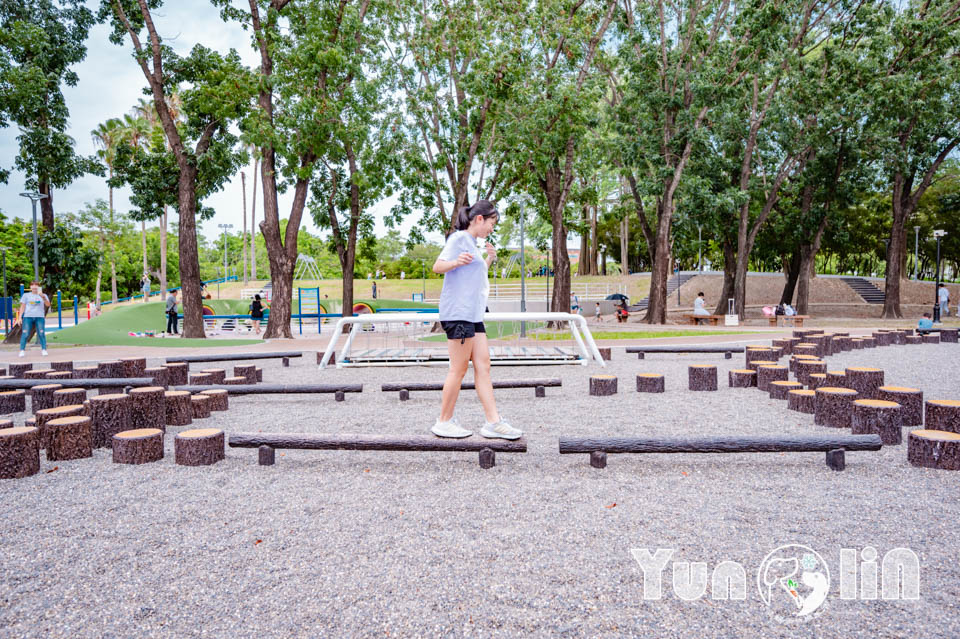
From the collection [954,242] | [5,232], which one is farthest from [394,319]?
[5,232]

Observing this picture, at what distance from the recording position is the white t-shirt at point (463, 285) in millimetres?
4125

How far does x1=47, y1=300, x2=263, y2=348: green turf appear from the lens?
15.2 m

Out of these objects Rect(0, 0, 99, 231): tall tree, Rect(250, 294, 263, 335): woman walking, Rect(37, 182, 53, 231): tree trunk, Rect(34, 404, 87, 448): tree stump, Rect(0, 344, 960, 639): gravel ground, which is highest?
Rect(0, 0, 99, 231): tall tree

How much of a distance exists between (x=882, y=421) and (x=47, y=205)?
21.2 metres

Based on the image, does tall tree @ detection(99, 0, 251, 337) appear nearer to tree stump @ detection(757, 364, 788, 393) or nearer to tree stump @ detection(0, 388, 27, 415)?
tree stump @ detection(0, 388, 27, 415)

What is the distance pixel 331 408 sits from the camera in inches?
247

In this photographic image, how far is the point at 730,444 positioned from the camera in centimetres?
375

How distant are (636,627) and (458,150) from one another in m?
17.7

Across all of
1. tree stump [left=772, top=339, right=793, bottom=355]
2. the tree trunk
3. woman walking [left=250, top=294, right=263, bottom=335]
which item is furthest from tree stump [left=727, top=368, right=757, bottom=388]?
the tree trunk

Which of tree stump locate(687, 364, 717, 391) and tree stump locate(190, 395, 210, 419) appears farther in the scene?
tree stump locate(687, 364, 717, 391)

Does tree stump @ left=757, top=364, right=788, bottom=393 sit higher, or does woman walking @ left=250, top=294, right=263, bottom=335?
woman walking @ left=250, top=294, right=263, bottom=335

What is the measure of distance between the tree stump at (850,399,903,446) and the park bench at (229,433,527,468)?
2.70 m

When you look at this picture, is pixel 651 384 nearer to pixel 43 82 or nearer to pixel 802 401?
pixel 802 401

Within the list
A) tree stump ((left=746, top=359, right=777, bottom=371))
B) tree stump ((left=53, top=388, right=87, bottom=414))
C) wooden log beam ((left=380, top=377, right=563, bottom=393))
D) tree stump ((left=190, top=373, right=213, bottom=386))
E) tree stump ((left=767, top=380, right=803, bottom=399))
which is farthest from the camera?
tree stump ((left=190, top=373, right=213, bottom=386))
